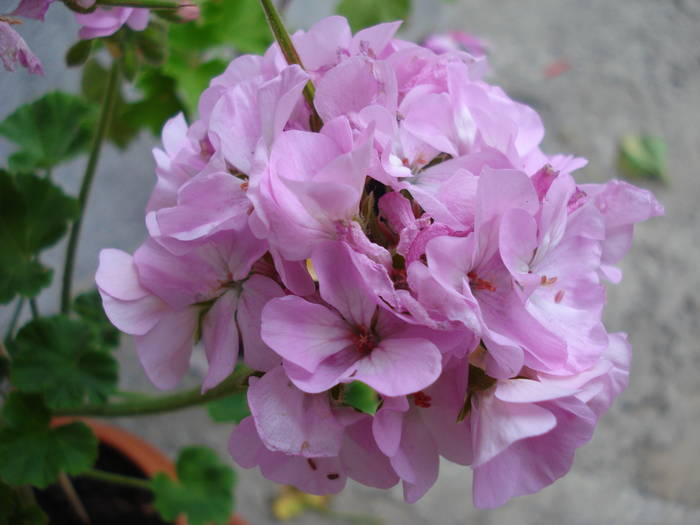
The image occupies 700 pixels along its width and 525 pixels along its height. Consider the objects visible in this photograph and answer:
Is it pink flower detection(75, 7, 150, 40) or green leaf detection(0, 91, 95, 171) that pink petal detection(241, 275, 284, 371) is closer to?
pink flower detection(75, 7, 150, 40)

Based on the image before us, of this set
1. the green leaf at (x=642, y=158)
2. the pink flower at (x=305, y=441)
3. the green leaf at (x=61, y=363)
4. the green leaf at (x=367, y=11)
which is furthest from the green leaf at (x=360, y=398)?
the green leaf at (x=642, y=158)

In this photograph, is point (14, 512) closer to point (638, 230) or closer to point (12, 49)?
point (12, 49)

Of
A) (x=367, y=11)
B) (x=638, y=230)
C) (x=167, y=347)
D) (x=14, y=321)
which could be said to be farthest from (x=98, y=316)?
(x=638, y=230)

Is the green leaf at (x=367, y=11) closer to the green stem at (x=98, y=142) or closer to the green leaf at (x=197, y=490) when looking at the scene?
the green stem at (x=98, y=142)

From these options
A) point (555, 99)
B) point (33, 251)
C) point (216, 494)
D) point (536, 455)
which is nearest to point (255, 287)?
point (536, 455)

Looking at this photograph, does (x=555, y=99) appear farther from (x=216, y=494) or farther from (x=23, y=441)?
(x=23, y=441)

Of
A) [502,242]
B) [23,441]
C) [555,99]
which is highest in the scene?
[502,242]

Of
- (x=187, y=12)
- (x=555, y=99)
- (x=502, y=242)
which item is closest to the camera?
(x=502, y=242)

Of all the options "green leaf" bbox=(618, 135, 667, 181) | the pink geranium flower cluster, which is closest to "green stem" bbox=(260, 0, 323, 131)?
the pink geranium flower cluster

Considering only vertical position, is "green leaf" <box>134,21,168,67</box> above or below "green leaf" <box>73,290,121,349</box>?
above
